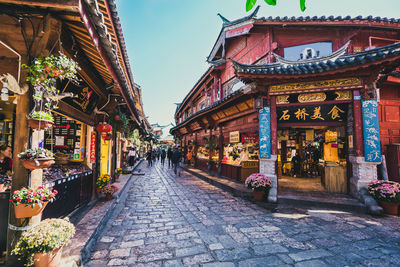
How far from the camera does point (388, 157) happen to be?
714cm

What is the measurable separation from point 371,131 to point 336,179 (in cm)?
226

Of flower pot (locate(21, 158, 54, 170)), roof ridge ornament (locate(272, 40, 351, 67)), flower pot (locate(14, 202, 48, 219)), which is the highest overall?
roof ridge ornament (locate(272, 40, 351, 67))

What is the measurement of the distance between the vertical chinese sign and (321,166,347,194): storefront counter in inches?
109

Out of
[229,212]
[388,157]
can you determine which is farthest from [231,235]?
[388,157]

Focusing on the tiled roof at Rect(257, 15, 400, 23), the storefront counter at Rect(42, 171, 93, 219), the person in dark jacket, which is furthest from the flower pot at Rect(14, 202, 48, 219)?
the person in dark jacket

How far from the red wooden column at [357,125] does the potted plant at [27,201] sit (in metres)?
8.51

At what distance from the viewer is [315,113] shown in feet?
22.4

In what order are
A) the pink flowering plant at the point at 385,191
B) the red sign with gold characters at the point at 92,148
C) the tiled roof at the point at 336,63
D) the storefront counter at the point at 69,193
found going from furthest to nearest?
the red sign with gold characters at the point at 92,148 < the tiled roof at the point at 336,63 < the pink flowering plant at the point at 385,191 < the storefront counter at the point at 69,193

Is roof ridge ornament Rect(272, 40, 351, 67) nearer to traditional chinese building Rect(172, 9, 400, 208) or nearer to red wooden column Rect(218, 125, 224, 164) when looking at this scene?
traditional chinese building Rect(172, 9, 400, 208)

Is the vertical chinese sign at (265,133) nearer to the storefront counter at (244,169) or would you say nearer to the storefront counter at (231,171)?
the storefront counter at (244,169)

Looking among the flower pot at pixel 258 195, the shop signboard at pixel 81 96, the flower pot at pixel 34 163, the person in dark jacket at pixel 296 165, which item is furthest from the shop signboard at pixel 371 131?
the shop signboard at pixel 81 96

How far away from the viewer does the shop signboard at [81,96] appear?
392 cm

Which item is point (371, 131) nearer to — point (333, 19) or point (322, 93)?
point (322, 93)

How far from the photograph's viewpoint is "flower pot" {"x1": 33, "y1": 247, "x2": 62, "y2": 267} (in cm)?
237
